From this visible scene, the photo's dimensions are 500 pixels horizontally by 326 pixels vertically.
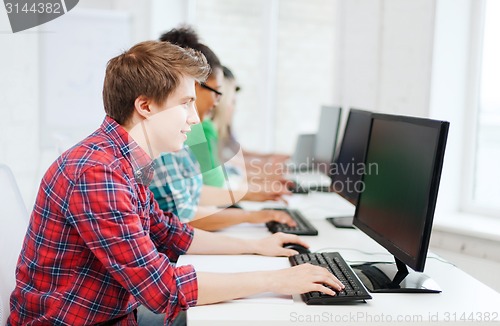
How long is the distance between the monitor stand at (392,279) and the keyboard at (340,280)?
0.06 metres

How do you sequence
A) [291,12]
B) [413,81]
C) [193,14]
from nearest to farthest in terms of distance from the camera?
[413,81]
[291,12]
[193,14]

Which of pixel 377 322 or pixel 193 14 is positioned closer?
pixel 377 322

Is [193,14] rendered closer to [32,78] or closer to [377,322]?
[32,78]

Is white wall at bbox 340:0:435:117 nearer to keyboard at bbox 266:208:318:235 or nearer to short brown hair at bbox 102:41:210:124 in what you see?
keyboard at bbox 266:208:318:235

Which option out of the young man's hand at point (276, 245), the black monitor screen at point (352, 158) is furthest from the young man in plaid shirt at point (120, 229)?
the black monitor screen at point (352, 158)

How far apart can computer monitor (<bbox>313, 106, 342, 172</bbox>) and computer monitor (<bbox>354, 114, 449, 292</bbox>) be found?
801mm

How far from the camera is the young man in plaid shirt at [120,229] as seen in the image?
1064 mm

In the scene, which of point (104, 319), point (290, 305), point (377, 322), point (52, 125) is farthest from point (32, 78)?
point (377, 322)

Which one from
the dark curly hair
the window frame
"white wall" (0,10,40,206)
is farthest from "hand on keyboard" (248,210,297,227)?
"white wall" (0,10,40,206)

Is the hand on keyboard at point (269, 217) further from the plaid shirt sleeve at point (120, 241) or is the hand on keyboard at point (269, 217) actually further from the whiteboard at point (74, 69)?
the whiteboard at point (74, 69)

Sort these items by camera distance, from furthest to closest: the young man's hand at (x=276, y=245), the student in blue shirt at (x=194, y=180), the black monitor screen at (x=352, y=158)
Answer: the black monitor screen at (x=352, y=158), the student in blue shirt at (x=194, y=180), the young man's hand at (x=276, y=245)

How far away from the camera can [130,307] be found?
4.15 feet

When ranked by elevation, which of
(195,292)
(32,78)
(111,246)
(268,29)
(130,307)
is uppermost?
(268,29)

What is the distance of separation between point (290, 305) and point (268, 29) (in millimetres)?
3127
